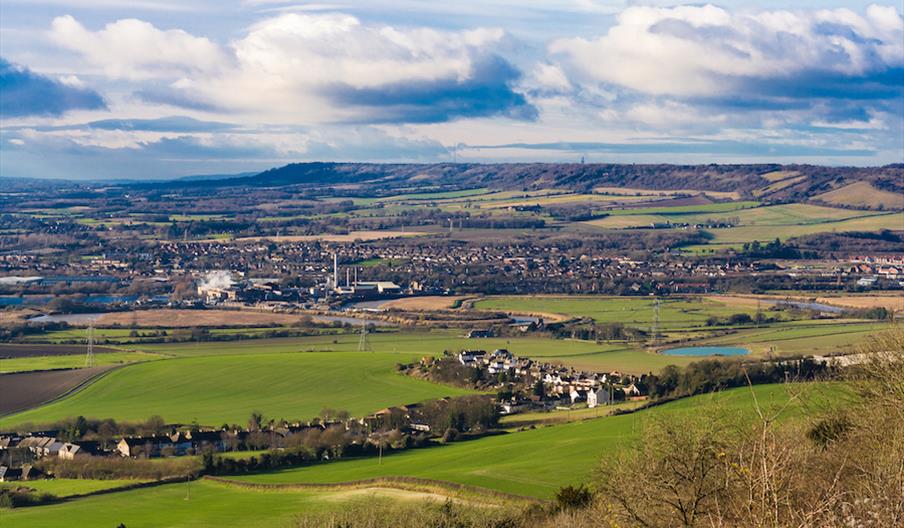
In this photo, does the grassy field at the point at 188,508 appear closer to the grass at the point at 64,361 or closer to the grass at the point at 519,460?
the grass at the point at 519,460

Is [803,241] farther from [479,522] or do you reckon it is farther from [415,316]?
[479,522]

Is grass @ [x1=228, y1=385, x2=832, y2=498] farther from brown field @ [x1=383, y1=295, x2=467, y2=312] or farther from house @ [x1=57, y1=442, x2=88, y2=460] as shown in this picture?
brown field @ [x1=383, y1=295, x2=467, y2=312]

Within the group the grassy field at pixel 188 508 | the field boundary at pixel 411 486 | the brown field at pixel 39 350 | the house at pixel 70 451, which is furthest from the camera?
the brown field at pixel 39 350

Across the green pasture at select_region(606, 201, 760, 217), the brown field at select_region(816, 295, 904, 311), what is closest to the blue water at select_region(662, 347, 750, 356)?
the brown field at select_region(816, 295, 904, 311)

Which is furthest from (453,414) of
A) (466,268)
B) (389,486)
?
(466,268)

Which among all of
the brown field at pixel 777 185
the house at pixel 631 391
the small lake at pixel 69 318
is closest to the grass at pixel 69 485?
the house at pixel 631 391
